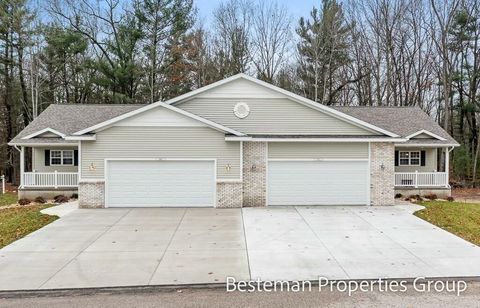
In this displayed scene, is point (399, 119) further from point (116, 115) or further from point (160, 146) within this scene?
point (116, 115)

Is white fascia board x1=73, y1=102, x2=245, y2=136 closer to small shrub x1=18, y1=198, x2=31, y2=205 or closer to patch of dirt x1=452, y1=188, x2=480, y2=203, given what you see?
small shrub x1=18, y1=198, x2=31, y2=205

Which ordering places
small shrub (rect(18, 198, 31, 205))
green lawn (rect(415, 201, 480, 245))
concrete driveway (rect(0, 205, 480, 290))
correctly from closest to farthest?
1. concrete driveway (rect(0, 205, 480, 290))
2. green lawn (rect(415, 201, 480, 245))
3. small shrub (rect(18, 198, 31, 205))

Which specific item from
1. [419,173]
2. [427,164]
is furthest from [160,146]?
[427,164]

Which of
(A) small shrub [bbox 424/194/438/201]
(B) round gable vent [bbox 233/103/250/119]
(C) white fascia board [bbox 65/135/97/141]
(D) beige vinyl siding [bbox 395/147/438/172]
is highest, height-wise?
(B) round gable vent [bbox 233/103/250/119]

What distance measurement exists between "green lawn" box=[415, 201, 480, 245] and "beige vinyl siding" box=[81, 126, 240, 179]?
23.1 feet

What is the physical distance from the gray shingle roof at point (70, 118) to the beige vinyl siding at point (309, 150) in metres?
9.27

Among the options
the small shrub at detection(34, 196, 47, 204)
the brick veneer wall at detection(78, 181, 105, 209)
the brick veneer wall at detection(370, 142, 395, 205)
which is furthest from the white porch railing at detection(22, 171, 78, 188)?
the brick veneer wall at detection(370, 142, 395, 205)

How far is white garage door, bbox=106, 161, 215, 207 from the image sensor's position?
14.4 meters

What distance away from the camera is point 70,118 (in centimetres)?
2003

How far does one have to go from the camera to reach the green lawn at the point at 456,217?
1070cm

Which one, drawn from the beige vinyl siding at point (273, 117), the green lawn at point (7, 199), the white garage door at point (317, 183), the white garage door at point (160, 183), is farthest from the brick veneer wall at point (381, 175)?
the green lawn at point (7, 199)

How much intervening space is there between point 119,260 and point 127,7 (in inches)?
974

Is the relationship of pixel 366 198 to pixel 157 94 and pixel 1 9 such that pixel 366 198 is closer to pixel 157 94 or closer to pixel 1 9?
pixel 157 94

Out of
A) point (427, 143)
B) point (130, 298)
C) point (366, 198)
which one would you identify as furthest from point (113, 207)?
point (427, 143)
